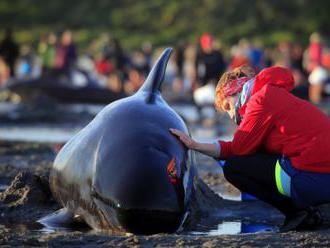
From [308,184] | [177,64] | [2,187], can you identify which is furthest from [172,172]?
[177,64]

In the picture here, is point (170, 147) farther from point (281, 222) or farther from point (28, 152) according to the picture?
point (28, 152)

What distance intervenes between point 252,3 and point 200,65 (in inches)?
1974

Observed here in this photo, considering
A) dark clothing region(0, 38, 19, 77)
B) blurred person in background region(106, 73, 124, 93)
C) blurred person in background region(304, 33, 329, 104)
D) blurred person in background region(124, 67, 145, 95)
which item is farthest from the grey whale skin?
blurred person in background region(124, 67, 145, 95)

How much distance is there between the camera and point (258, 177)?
8.11 metres

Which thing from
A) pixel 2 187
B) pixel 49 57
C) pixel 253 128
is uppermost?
pixel 253 128

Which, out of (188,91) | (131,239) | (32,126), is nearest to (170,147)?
(131,239)

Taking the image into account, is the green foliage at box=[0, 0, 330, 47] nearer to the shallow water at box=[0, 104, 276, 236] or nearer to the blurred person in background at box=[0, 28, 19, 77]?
the blurred person in background at box=[0, 28, 19, 77]

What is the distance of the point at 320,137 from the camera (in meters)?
7.79

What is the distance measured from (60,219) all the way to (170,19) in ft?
237

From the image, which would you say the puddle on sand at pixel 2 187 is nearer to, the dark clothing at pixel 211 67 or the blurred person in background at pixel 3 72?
the dark clothing at pixel 211 67

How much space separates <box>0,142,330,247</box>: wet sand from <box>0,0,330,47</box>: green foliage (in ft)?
194

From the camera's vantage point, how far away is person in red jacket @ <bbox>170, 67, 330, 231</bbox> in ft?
25.6

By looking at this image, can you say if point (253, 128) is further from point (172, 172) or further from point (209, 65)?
point (209, 65)

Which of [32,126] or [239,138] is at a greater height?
[239,138]
